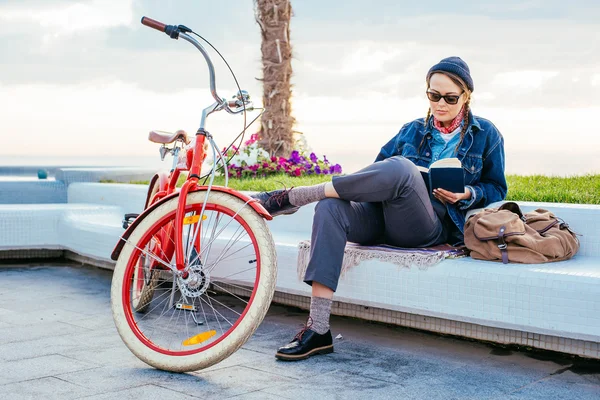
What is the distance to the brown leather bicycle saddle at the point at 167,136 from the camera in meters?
3.70

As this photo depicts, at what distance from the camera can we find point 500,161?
3.47m

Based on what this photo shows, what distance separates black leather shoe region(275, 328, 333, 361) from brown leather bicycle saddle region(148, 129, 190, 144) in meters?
1.26

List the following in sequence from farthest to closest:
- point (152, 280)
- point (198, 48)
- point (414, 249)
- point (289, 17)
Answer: point (289, 17), point (152, 280), point (414, 249), point (198, 48)

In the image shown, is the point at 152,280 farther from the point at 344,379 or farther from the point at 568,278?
the point at 568,278

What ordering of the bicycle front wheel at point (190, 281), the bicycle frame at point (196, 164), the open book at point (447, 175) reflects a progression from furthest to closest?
the open book at point (447, 175)
the bicycle frame at point (196, 164)
the bicycle front wheel at point (190, 281)

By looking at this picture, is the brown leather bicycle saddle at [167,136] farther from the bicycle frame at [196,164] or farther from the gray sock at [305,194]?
the gray sock at [305,194]

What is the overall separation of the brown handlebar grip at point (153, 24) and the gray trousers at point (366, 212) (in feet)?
3.26

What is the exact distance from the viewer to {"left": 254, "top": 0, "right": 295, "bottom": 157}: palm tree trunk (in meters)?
8.41

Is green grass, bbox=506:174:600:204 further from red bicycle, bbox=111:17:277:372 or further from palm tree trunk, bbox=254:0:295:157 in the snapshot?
palm tree trunk, bbox=254:0:295:157

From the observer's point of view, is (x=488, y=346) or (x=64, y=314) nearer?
(x=488, y=346)

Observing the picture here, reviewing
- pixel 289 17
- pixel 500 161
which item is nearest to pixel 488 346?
pixel 500 161

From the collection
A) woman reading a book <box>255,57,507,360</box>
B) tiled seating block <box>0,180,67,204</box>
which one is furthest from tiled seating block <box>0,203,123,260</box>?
woman reading a book <box>255,57,507,360</box>

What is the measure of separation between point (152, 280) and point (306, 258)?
907 mm

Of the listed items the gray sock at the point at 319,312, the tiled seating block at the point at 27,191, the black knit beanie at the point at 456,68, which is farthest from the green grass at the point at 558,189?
the tiled seating block at the point at 27,191
